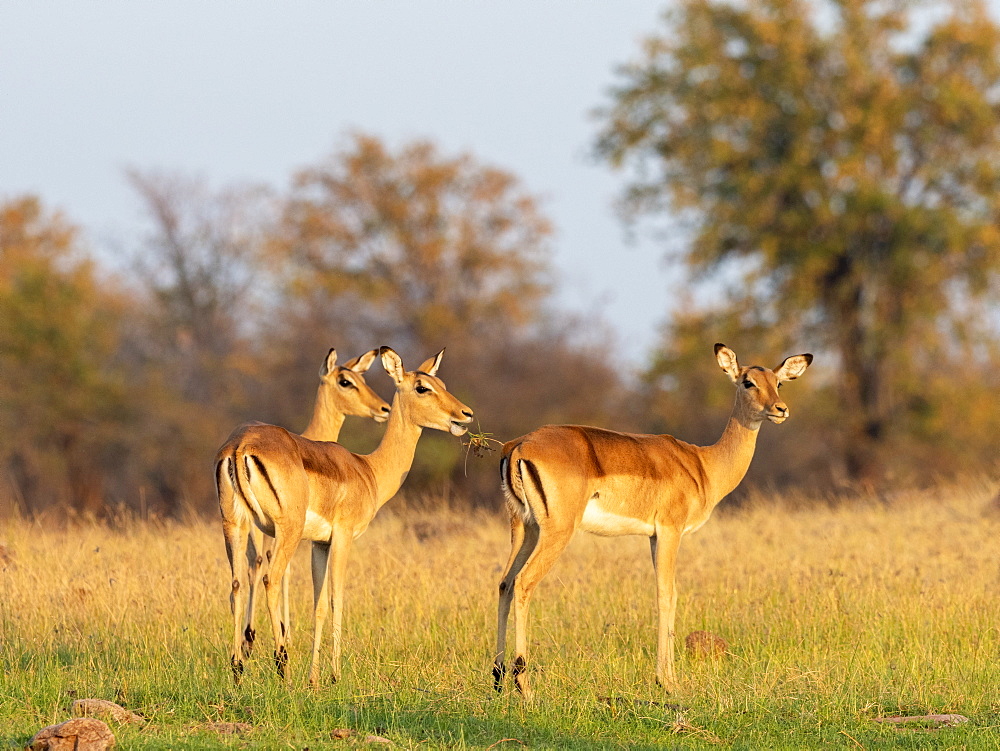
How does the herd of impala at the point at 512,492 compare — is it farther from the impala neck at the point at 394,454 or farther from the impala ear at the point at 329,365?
the impala ear at the point at 329,365

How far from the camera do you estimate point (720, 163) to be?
23.9m

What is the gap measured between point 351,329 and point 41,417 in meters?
7.38

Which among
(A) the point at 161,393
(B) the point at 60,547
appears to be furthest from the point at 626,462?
(A) the point at 161,393

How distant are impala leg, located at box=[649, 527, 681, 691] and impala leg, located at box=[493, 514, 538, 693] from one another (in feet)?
2.68

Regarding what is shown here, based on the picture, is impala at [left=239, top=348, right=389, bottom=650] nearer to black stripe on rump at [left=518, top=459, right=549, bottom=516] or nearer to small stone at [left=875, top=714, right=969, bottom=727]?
black stripe on rump at [left=518, top=459, right=549, bottom=516]

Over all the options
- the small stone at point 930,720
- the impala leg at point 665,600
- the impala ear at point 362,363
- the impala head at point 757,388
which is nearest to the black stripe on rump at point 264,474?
the impala leg at point 665,600

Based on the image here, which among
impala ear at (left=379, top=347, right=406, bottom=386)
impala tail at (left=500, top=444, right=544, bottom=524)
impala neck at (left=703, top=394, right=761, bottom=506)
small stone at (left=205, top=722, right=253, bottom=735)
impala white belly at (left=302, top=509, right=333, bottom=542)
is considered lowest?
small stone at (left=205, top=722, right=253, bottom=735)

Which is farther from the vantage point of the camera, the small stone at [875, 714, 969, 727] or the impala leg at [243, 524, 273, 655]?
the impala leg at [243, 524, 273, 655]

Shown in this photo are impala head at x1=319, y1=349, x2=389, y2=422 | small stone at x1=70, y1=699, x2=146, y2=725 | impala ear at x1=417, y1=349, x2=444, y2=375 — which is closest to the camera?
small stone at x1=70, y1=699, x2=146, y2=725

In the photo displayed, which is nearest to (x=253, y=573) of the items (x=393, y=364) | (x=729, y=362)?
(x=393, y=364)

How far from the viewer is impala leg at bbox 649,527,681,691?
24.2 feet

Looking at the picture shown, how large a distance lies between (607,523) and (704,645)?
126 cm

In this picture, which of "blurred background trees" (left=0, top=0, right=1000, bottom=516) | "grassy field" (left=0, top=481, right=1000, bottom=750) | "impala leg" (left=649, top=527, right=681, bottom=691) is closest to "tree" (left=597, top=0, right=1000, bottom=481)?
"blurred background trees" (left=0, top=0, right=1000, bottom=516)

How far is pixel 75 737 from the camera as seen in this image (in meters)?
5.54
